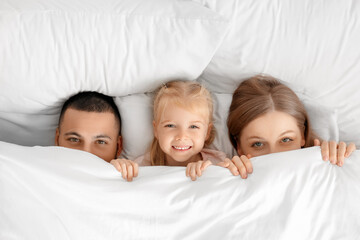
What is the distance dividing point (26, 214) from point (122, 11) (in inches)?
27.0

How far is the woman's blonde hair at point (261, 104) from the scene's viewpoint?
145 centimetres

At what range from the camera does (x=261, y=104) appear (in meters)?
1.45

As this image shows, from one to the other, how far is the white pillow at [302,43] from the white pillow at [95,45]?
0.09 metres

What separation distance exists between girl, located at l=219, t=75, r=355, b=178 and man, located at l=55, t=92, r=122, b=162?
0.41 metres

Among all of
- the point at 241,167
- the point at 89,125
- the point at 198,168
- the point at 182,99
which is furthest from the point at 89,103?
the point at 241,167

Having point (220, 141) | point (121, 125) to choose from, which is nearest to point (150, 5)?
point (121, 125)

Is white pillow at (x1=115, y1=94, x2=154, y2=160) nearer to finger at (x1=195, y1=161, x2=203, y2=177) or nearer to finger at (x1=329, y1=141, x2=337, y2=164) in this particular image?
finger at (x1=195, y1=161, x2=203, y2=177)

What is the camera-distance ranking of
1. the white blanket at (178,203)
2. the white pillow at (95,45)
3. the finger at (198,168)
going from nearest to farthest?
1. the white blanket at (178,203)
2. the finger at (198,168)
3. the white pillow at (95,45)

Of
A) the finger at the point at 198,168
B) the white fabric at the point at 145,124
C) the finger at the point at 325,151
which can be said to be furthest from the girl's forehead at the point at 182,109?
the finger at the point at 325,151

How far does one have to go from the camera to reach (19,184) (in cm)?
115

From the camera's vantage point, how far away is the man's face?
1457 millimetres

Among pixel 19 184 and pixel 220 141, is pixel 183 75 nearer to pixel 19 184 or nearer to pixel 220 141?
pixel 220 141

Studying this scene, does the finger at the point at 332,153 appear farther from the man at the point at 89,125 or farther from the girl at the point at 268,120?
the man at the point at 89,125

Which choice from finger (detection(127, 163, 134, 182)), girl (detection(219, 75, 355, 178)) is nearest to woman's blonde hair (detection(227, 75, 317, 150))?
girl (detection(219, 75, 355, 178))
